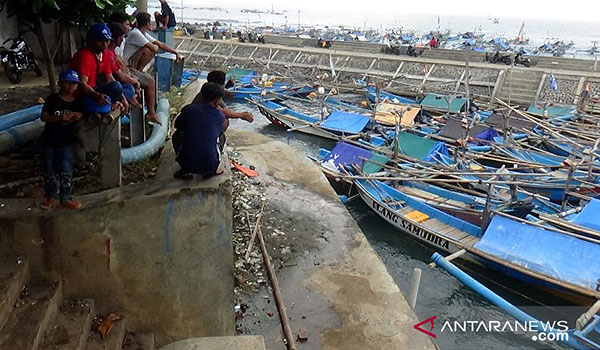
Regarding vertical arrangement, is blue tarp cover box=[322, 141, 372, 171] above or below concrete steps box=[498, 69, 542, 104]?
below

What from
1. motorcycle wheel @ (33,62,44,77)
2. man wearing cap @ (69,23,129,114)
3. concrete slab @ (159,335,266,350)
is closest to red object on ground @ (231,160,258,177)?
motorcycle wheel @ (33,62,44,77)

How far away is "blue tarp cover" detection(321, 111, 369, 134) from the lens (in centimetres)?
2164

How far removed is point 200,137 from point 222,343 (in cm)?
193

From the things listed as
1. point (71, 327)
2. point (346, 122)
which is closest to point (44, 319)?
point (71, 327)

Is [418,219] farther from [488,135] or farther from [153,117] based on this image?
[153,117]

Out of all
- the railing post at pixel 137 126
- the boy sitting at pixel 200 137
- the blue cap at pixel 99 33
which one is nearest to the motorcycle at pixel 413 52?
the railing post at pixel 137 126

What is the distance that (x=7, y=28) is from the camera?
8.09m

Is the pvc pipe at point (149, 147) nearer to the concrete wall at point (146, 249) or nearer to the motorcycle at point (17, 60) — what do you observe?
the concrete wall at point (146, 249)

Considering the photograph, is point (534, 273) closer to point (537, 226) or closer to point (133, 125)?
point (537, 226)

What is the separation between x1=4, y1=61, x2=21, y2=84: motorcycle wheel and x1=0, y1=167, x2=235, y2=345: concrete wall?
4.67 metres

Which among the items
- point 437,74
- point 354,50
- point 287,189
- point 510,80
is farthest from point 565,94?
point 287,189

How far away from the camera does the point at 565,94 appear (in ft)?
89.1

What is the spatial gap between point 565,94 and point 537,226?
68.2 feet

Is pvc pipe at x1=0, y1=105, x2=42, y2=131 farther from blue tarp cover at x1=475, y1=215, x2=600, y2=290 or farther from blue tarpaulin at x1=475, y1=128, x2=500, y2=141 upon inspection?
blue tarpaulin at x1=475, y1=128, x2=500, y2=141
